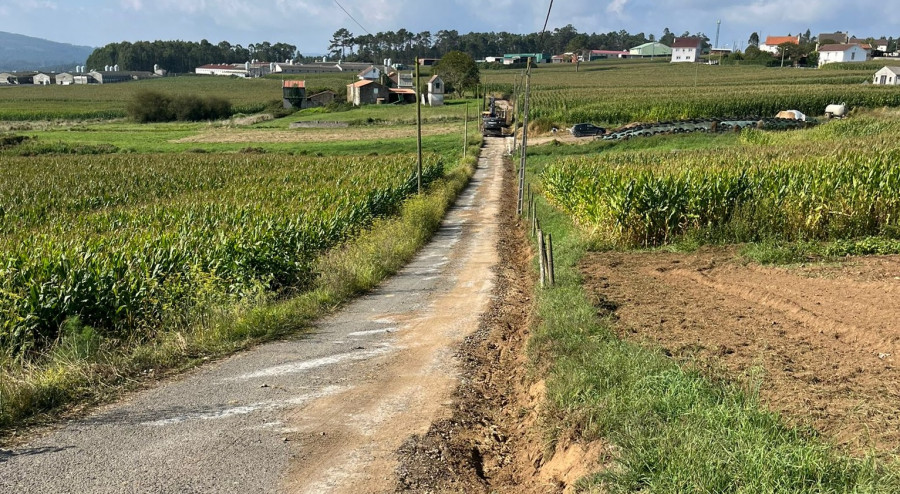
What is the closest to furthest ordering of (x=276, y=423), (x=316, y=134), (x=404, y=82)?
1. (x=276, y=423)
2. (x=316, y=134)
3. (x=404, y=82)

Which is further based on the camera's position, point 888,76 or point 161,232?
point 888,76

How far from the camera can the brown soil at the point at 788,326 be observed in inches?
263

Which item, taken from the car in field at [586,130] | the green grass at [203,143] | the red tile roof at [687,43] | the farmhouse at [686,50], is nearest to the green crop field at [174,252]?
the green grass at [203,143]

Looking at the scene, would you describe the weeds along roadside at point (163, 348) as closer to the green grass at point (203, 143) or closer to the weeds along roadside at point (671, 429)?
the weeds along roadside at point (671, 429)

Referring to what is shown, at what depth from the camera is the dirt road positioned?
6445 mm

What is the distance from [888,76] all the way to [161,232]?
3957 inches

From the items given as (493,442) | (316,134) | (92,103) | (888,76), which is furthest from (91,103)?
(493,442)

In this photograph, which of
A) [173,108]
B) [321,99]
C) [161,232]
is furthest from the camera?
[321,99]

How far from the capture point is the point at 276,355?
10609mm

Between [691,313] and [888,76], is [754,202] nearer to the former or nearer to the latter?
[691,313]

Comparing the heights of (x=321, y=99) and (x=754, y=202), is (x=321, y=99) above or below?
above

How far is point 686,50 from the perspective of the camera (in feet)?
602

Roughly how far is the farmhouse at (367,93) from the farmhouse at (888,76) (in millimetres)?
69133

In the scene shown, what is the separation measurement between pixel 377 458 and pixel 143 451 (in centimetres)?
231
